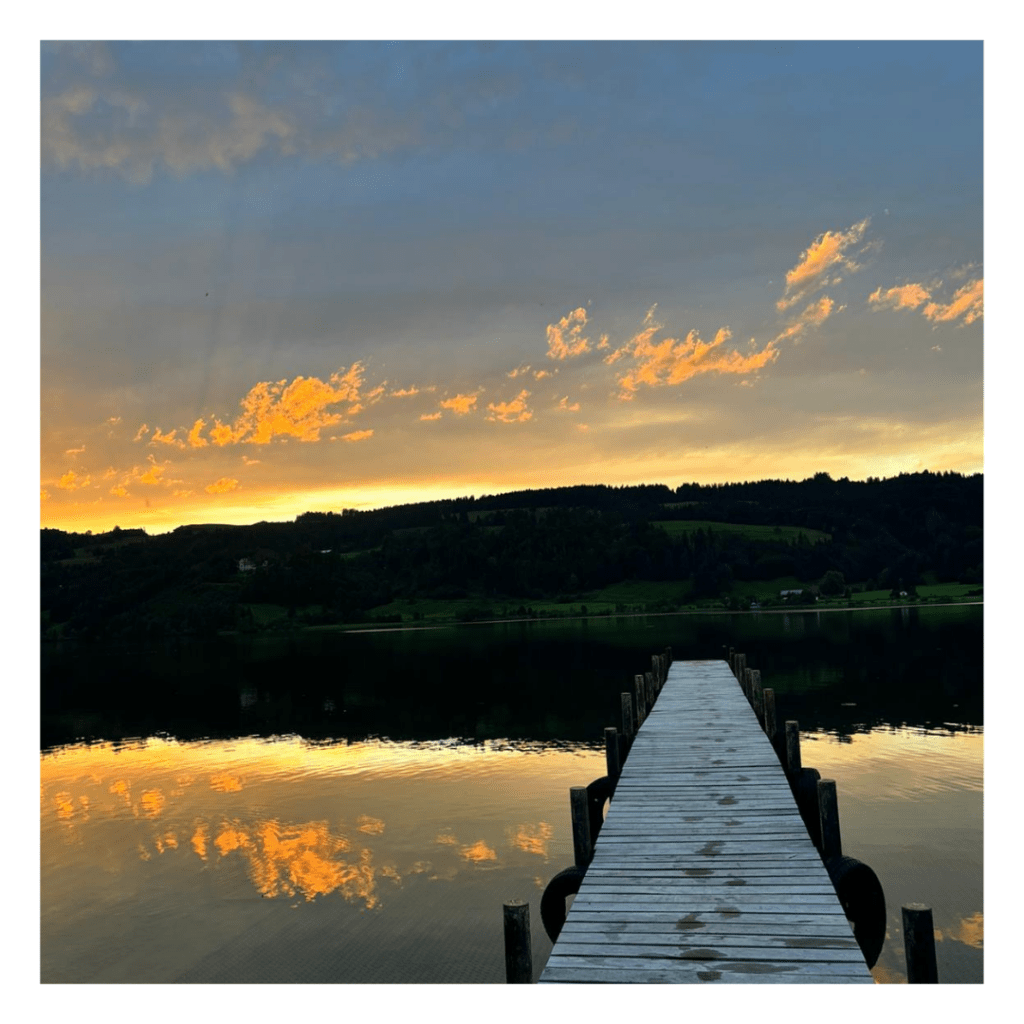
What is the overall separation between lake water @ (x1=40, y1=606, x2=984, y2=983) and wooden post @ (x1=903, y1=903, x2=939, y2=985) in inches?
257

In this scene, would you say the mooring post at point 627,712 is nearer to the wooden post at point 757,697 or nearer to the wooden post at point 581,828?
the wooden post at point 757,697

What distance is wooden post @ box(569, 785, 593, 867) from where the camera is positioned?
501 inches

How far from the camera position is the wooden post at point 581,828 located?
12.7 m

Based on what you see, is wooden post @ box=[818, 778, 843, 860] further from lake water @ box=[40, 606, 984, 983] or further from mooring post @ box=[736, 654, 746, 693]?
mooring post @ box=[736, 654, 746, 693]

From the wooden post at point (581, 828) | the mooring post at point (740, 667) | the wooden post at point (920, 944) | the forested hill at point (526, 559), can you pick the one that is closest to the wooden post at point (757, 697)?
the mooring post at point (740, 667)

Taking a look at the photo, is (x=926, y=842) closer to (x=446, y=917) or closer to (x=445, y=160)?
(x=446, y=917)

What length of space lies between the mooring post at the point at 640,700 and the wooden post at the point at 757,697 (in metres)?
2.87

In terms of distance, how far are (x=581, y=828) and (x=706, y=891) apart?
2.60 metres

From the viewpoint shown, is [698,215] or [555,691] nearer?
[698,215]

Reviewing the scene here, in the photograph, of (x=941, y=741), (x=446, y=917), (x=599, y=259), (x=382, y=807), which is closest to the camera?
(x=446, y=917)

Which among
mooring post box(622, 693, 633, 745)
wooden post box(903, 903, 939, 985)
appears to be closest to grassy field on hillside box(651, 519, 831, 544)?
mooring post box(622, 693, 633, 745)

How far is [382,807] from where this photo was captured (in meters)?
28.2
